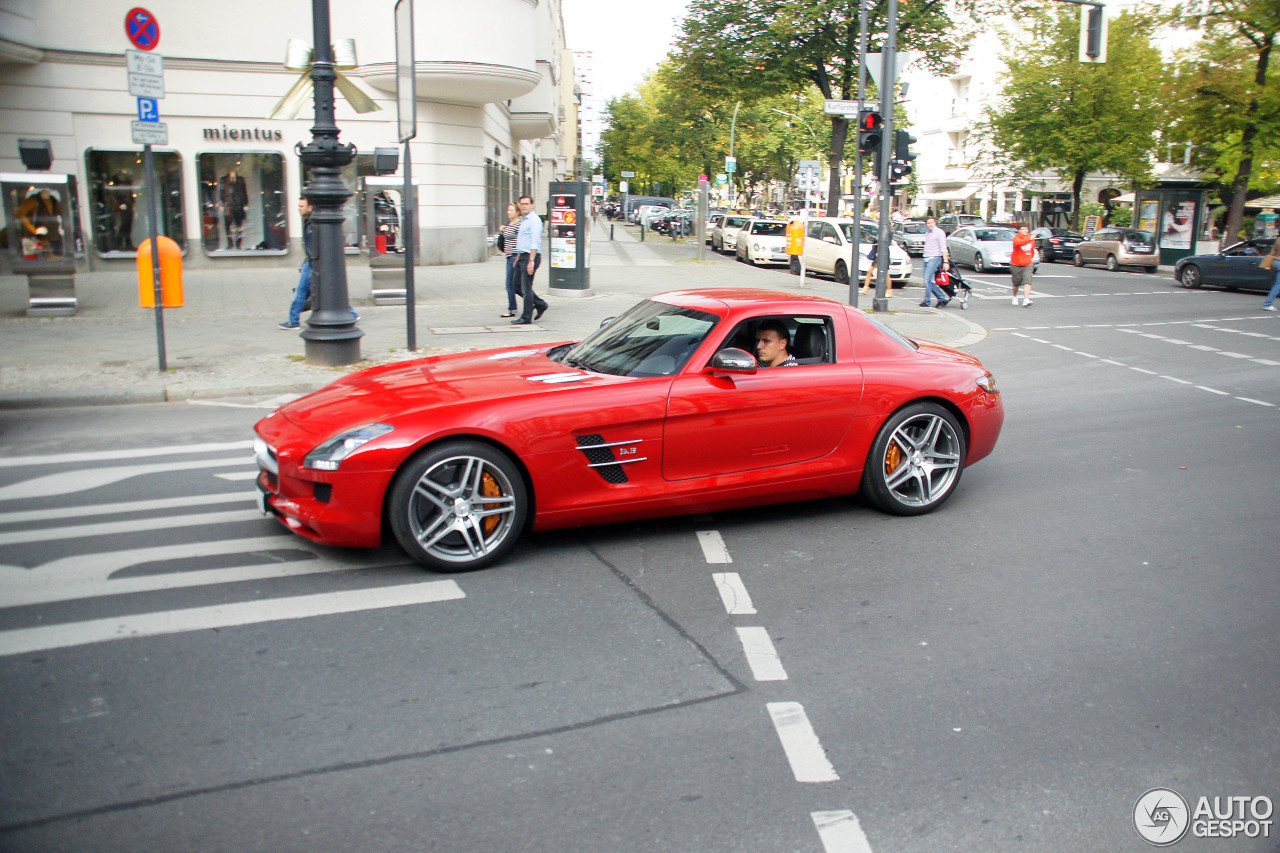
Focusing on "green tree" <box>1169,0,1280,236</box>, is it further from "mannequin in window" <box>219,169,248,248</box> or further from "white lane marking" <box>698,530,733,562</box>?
"white lane marking" <box>698,530,733,562</box>

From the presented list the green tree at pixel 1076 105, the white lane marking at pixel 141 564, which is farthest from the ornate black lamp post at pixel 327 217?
the green tree at pixel 1076 105

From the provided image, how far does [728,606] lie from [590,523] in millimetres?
922

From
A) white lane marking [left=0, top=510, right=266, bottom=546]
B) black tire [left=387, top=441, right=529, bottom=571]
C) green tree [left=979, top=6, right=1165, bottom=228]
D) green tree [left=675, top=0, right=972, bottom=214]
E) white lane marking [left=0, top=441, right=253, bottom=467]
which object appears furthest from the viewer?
green tree [left=979, top=6, right=1165, bottom=228]

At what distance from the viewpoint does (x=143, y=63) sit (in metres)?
9.46

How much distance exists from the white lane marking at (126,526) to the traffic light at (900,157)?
1450 cm

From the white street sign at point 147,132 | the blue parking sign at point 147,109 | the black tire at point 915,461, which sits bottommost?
the black tire at point 915,461

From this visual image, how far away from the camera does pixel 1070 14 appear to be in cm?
4466

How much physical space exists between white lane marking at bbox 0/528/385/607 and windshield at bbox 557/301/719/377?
1601mm

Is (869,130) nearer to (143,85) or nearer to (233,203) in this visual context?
(143,85)

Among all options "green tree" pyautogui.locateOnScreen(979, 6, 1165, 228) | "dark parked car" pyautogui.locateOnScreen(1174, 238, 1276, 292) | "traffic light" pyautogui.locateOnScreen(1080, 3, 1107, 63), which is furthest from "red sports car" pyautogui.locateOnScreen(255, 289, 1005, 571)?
"green tree" pyautogui.locateOnScreen(979, 6, 1165, 228)

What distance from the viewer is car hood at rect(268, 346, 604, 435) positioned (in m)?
4.82

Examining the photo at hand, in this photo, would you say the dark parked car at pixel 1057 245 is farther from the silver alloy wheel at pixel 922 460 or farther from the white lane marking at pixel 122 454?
the white lane marking at pixel 122 454

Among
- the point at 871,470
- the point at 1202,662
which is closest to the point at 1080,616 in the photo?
→ the point at 1202,662

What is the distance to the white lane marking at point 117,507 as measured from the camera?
5.64 m
